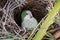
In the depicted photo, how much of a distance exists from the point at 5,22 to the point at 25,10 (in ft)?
0.58

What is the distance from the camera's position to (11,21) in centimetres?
101

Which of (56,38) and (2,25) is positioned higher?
(2,25)

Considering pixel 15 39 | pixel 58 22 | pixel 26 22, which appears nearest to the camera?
pixel 15 39

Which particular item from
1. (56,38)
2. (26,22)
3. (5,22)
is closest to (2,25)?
(5,22)

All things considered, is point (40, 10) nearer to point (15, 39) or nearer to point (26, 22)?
point (26, 22)

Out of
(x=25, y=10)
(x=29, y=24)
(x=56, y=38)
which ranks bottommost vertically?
(x=56, y=38)

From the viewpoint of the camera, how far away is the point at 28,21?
1.08 meters

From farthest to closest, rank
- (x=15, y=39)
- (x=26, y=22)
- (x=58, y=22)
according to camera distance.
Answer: (x=26, y=22) → (x=58, y=22) → (x=15, y=39)

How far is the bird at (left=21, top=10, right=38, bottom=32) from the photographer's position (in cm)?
103

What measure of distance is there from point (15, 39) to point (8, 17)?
27cm

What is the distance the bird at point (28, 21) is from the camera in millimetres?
1033

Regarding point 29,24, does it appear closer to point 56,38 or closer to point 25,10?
point 25,10

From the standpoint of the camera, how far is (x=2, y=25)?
0.96 m

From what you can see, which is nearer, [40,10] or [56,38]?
[56,38]
